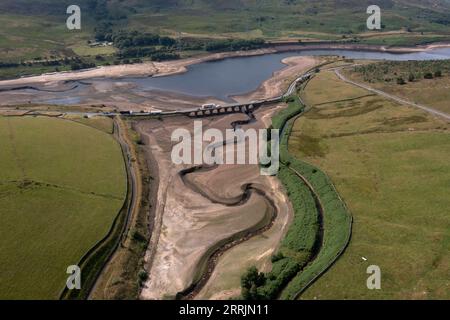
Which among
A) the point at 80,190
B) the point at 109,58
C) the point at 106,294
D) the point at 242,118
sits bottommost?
the point at 106,294

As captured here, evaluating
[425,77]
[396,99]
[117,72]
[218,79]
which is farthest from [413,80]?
[117,72]

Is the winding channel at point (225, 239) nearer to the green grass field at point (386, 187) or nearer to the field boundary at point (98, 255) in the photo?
the field boundary at point (98, 255)

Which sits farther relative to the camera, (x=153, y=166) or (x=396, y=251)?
(x=153, y=166)

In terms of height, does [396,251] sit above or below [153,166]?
below

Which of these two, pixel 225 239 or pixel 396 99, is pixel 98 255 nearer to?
pixel 225 239

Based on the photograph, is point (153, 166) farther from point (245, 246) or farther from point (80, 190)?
point (245, 246)

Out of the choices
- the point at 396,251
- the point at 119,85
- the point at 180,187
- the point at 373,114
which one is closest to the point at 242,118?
the point at 373,114

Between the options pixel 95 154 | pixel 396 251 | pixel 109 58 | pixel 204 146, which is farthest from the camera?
pixel 109 58
